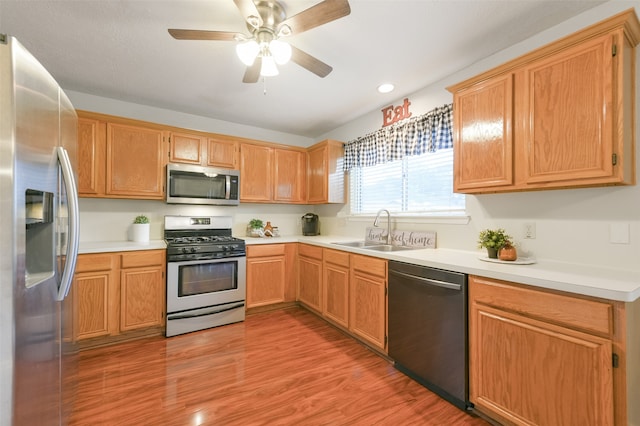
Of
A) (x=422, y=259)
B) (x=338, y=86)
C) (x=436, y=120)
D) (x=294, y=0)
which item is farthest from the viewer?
(x=338, y=86)

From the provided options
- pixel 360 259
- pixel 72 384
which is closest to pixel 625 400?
pixel 360 259

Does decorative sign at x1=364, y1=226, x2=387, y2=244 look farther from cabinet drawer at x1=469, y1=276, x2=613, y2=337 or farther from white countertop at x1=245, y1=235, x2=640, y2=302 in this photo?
cabinet drawer at x1=469, y1=276, x2=613, y2=337

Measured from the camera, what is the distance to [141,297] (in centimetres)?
268

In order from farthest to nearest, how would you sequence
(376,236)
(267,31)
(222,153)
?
(222,153) → (376,236) → (267,31)

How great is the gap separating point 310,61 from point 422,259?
1574 mm

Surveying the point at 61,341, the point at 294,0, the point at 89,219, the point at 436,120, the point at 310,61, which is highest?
the point at 294,0

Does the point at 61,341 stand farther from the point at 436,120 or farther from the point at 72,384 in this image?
the point at 436,120

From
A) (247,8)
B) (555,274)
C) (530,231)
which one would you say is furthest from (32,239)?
(530,231)

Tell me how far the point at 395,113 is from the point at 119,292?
333 cm

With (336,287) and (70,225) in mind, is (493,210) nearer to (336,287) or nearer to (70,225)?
(336,287)

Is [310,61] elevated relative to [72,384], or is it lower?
elevated

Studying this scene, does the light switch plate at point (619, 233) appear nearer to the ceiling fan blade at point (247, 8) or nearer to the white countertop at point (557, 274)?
the white countertop at point (557, 274)

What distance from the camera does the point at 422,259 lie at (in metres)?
1.94

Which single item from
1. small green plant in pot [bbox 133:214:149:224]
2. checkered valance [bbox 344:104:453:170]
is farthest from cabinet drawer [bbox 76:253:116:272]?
checkered valance [bbox 344:104:453:170]
